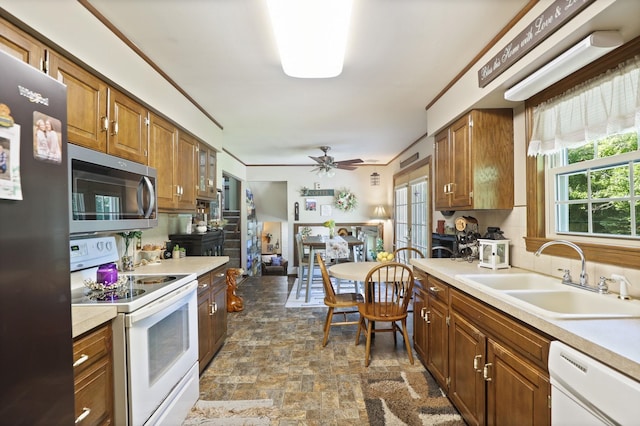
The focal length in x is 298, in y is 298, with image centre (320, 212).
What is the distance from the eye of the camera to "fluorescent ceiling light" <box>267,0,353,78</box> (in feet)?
4.75

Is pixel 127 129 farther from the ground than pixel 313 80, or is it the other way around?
pixel 313 80

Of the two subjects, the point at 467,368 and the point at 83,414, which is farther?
the point at 467,368

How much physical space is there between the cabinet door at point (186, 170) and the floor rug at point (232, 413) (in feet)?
5.21

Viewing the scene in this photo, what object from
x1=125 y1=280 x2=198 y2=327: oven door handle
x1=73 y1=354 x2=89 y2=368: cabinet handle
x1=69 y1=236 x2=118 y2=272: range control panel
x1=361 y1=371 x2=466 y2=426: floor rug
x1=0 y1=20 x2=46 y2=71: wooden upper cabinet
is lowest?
x1=361 y1=371 x2=466 y2=426: floor rug

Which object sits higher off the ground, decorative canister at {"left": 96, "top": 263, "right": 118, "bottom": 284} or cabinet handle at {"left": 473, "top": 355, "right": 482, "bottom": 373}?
decorative canister at {"left": 96, "top": 263, "right": 118, "bottom": 284}

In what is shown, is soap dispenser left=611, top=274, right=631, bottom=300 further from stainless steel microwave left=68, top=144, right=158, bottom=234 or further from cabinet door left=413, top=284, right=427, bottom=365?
stainless steel microwave left=68, top=144, right=158, bottom=234

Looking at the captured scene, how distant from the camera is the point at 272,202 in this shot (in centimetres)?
818

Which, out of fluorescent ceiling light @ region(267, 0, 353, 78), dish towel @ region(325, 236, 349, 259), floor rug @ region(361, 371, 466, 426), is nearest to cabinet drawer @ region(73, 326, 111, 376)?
floor rug @ region(361, 371, 466, 426)

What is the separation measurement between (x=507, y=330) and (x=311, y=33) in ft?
5.90

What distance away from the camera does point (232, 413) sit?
6.60 ft

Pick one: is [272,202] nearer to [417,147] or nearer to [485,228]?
[417,147]

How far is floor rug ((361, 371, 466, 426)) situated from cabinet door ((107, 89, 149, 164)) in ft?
7.71

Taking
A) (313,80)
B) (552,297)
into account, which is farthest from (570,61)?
(313,80)

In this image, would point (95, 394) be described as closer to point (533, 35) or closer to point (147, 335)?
point (147, 335)
